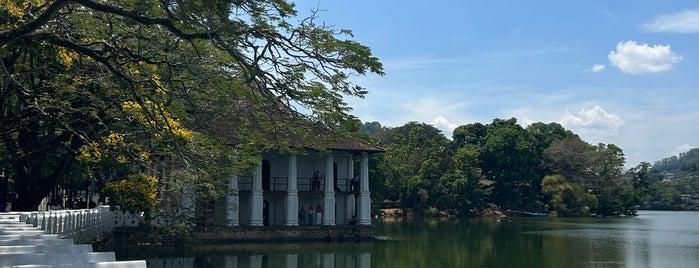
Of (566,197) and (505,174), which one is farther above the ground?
(505,174)

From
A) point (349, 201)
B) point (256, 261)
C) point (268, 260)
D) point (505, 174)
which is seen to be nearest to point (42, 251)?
→ point (256, 261)

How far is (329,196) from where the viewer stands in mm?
31078

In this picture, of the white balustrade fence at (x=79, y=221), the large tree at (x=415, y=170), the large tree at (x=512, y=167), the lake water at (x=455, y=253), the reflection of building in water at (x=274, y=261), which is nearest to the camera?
the white balustrade fence at (x=79, y=221)

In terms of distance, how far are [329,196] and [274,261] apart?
9864 millimetres

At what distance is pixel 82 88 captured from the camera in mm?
12172

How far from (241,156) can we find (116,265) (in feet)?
30.9

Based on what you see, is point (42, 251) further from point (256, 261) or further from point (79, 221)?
point (256, 261)

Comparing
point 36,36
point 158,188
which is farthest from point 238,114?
point 158,188

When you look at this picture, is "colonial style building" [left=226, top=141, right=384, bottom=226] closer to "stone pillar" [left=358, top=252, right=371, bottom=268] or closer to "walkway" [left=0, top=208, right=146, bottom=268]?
"stone pillar" [left=358, top=252, right=371, bottom=268]

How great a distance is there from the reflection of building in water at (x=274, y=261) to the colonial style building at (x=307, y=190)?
6.52 meters

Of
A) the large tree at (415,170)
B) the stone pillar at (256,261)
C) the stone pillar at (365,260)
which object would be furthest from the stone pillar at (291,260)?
the large tree at (415,170)

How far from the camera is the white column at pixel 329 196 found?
101ft

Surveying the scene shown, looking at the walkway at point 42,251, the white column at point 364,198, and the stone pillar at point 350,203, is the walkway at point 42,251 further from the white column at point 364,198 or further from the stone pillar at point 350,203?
the stone pillar at point 350,203

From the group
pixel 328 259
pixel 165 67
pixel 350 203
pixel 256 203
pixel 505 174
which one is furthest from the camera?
pixel 505 174
